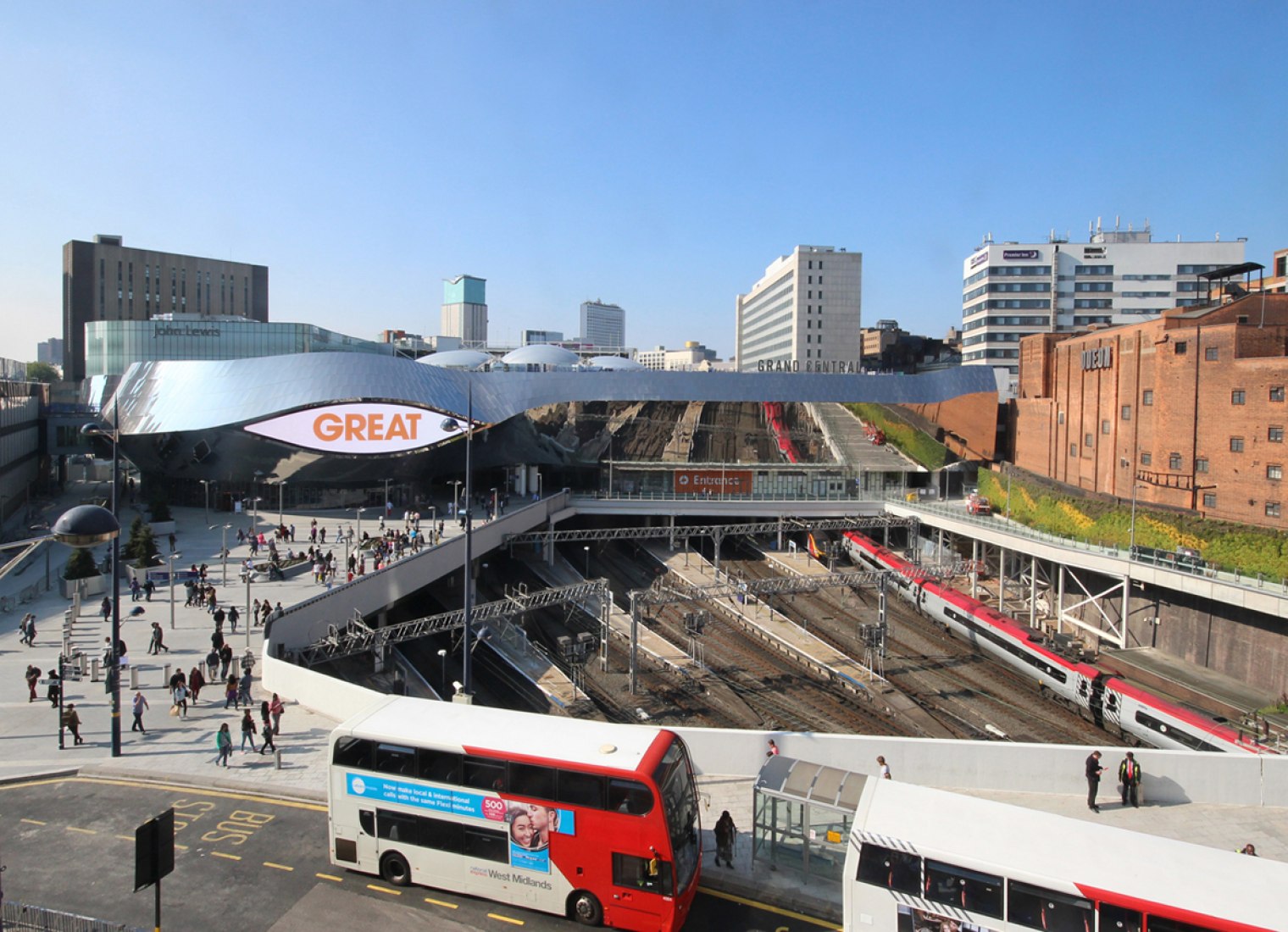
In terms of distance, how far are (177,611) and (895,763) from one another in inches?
992

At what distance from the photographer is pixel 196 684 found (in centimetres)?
2148

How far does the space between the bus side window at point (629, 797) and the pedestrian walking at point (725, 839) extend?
2.29 m

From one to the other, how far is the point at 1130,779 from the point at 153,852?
53.0 ft

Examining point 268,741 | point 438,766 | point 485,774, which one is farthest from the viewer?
point 268,741

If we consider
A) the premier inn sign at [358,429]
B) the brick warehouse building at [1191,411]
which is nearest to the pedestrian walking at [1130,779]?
the brick warehouse building at [1191,411]

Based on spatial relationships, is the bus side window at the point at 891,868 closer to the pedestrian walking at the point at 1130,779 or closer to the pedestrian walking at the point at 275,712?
the pedestrian walking at the point at 1130,779

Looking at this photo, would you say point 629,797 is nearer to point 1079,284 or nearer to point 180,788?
point 180,788

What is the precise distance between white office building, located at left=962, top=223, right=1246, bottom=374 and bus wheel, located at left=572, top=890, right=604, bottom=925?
283ft

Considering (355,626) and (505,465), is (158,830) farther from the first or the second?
(505,465)

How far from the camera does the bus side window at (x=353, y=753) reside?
1286cm

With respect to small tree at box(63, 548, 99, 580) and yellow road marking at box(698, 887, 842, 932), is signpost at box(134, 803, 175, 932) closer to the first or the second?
yellow road marking at box(698, 887, 842, 932)

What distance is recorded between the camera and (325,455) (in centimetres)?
5172

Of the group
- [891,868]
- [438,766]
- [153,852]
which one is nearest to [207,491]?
[438,766]

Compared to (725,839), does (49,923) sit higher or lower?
higher
